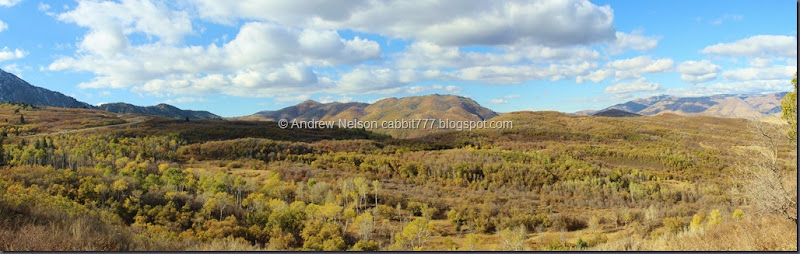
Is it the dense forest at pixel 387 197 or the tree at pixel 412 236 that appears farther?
the tree at pixel 412 236

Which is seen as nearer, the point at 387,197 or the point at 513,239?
the point at 513,239

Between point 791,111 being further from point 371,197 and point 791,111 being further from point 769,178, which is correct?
point 371,197

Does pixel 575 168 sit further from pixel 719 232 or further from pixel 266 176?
pixel 719 232

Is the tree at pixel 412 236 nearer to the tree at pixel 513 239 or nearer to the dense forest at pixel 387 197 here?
the dense forest at pixel 387 197

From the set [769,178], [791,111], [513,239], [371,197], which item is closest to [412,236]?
[513,239]

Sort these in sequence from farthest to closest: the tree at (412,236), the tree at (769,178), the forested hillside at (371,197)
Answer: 1. the tree at (412,236)
2. the tree at (769,178)
3. the forested hillside at (371,197)

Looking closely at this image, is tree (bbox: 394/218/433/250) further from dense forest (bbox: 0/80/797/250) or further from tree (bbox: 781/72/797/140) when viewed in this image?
tree (bbox: 781/72/797/140)

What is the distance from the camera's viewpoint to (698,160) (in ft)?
222

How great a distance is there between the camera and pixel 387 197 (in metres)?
37.1

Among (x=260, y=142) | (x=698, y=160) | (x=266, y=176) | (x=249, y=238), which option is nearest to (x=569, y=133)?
(x=698, y=160)

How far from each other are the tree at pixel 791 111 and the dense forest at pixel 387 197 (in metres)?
0.37

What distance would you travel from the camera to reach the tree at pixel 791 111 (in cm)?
1389

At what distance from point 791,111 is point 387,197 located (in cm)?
2883

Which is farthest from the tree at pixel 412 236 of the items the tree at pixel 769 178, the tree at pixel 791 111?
the tree at pixel 791 111
